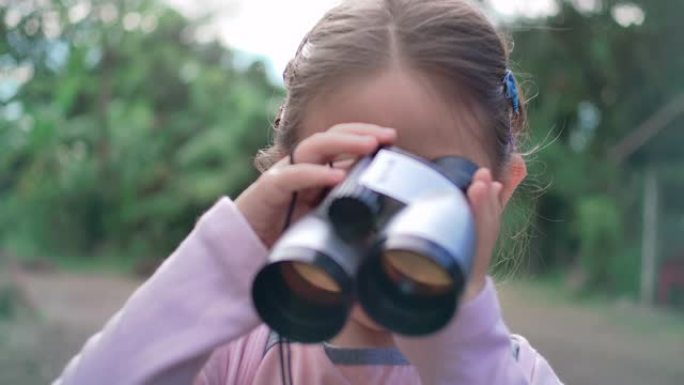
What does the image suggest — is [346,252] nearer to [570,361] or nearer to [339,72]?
[339,72]

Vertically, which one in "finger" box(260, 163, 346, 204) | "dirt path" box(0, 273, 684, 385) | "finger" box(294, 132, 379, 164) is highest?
"finger" box(294, 132, 379, 164)

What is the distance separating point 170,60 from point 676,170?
3.52 metres

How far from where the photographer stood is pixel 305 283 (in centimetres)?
61

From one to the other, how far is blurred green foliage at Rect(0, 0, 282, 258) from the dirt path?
658mm

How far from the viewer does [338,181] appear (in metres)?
0.66

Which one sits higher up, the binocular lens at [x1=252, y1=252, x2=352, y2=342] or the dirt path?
the binocular lens at [x1=252, y1=252, x2=352, y2=342]

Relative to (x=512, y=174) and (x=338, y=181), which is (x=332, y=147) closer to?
(x=338, y=181)

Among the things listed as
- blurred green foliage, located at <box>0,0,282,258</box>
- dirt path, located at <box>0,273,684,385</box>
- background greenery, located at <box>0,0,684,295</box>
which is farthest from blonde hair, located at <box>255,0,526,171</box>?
blurred green foliage, located at <box>0,0,282,258</box>

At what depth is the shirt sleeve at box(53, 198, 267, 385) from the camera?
2.19ft

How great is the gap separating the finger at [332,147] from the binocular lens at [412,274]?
0.10 m

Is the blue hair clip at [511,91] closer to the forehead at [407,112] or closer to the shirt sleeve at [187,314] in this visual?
the forehead at [407,112]

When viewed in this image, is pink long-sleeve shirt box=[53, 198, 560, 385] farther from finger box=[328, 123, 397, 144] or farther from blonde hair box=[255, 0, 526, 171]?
blonde hair box=[255, 0, 526, 171]

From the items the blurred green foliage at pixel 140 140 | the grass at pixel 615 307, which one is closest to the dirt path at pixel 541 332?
the grass at pixel 615 307

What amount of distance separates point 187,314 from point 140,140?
584 cm
